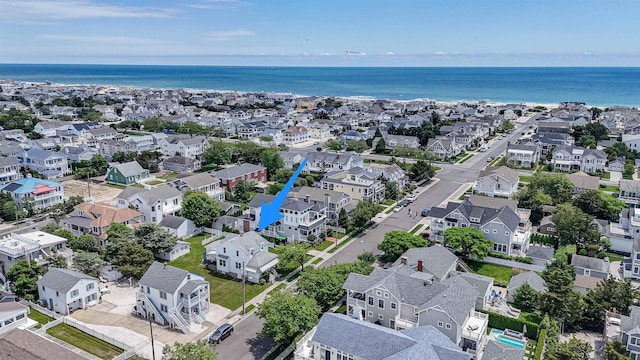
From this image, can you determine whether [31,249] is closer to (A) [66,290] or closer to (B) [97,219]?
(B) [97,219]

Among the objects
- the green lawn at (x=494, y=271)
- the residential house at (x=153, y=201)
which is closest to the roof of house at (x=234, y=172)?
the residential house at (x=153, y=201)

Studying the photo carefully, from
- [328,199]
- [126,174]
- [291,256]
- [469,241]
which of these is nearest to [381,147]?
[328,199]

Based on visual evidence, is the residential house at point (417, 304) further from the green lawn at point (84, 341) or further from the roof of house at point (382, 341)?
the green lawn at point (84, 341)

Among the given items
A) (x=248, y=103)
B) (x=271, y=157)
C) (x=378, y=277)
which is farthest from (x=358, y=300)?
(x=248, y=103)

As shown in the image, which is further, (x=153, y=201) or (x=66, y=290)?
(x=153, y=201)

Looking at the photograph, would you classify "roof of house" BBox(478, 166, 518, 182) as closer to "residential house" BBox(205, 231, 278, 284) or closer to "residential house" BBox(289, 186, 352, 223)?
"residential house" BBox(289, 186, 352, 223)

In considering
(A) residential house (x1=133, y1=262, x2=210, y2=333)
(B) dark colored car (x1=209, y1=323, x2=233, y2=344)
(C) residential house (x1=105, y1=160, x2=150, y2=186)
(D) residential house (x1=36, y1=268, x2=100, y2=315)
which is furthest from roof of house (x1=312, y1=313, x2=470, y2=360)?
(C) residential house (x1=105, y1=160, x2=150, y2=186)

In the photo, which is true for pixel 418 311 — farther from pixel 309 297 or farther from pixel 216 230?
pixel 216 230
